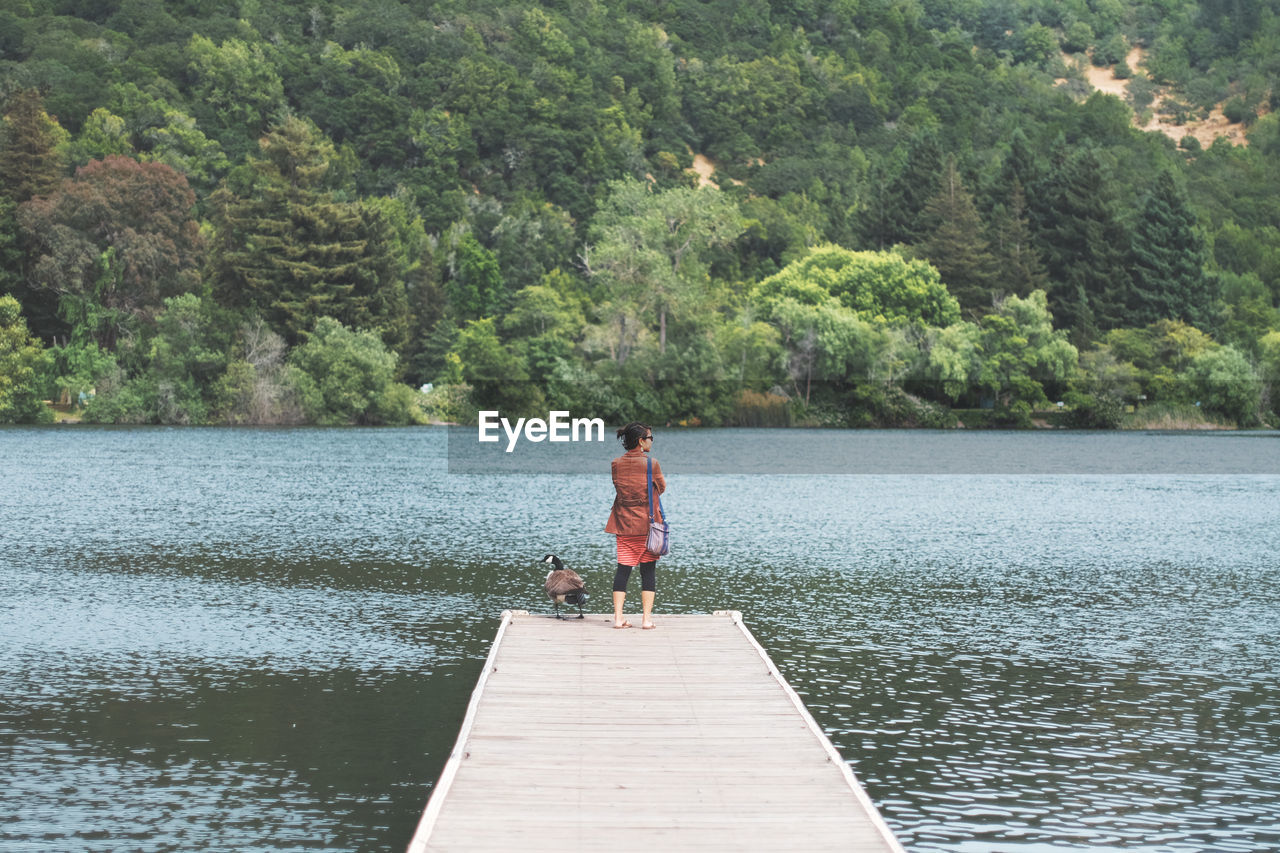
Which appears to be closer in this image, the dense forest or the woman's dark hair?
the woman's dark hair

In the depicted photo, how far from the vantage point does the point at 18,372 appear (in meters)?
79.9

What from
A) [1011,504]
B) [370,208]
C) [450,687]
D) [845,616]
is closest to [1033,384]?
[370,208]

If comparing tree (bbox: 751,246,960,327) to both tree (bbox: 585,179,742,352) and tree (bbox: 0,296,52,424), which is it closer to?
tree (bbox: 585,179,742,352)

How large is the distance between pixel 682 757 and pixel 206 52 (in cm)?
15502

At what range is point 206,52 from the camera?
15212 cm

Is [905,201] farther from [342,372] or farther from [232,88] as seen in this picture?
[232,88]

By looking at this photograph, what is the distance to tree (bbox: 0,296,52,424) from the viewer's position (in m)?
79.9

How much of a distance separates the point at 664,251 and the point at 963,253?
23944 mm

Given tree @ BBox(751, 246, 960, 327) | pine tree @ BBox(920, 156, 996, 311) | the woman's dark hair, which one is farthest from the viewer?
pine tree @ BBox(920, 156, 996, 311)

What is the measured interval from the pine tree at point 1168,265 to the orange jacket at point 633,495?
95991 mm

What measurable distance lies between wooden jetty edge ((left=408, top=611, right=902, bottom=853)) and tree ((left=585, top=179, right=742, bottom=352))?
258 ft

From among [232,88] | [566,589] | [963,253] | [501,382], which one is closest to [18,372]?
[501,382]

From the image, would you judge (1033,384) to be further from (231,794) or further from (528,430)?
(231,794)

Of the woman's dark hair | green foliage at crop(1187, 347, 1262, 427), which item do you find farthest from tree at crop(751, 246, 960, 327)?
the woman's dark hair
